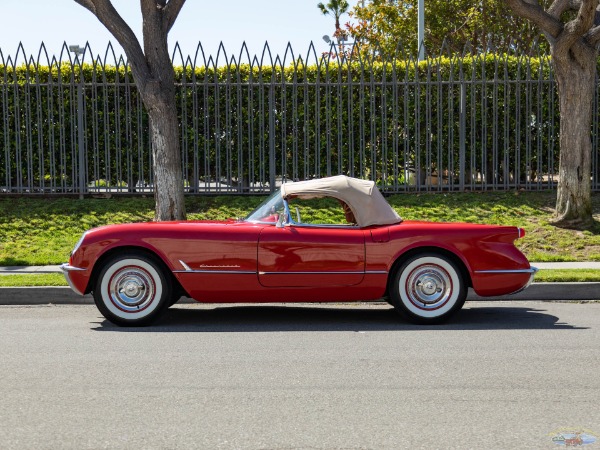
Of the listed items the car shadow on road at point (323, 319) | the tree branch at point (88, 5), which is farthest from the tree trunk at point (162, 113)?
the car shadow on road at point (323, 319)

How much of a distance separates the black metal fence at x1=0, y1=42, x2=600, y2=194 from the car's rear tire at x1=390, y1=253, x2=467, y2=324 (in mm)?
8303

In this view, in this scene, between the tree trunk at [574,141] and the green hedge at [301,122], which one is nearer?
the tree trunk at [574,141]

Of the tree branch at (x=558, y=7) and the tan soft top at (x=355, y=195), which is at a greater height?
the tree branch at (x=558, y=7)

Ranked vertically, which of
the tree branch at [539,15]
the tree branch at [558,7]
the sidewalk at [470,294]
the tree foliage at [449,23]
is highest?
the tree foliage at [449,23]

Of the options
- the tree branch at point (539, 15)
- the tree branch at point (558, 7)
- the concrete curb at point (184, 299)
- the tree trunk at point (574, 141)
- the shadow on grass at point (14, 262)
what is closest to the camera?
the concrete curb at point (184, 299)

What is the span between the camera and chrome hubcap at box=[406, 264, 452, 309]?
873 centimetres

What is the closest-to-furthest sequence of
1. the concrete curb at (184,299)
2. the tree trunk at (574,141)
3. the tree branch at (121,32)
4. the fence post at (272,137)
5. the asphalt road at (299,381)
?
the asphalt road at (299,381) → the concrete curb at (184,299) → the tree branch at (121,32) → the tree trunk at (574,141) → the fence post at (272,137)

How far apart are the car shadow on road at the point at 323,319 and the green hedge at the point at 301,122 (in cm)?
716

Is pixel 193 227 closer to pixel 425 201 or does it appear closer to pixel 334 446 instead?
pixel 334 446

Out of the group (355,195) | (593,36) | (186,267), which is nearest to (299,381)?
(186,267)

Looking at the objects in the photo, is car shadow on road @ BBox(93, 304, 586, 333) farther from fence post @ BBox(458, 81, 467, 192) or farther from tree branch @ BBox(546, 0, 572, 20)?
fence post @ BBox(458, 81, 467, 192)

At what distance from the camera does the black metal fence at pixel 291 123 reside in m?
17.0

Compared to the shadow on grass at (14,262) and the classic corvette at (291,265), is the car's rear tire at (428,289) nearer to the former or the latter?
the classic corvette at (291,265)

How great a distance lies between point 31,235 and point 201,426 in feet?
34.7
